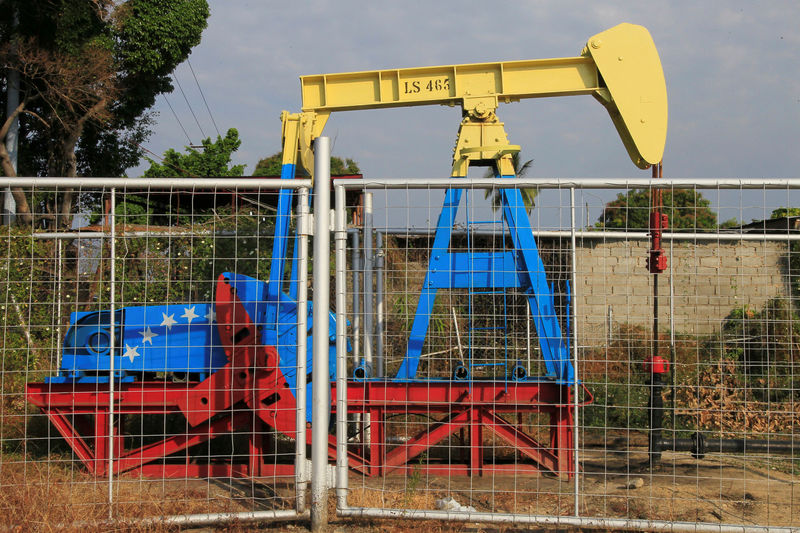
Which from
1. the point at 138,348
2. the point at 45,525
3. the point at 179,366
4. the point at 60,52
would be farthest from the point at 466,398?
the point at 60,52

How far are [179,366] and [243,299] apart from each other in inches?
35.8

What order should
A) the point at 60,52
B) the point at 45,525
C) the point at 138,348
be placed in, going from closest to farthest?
the point at 45,525 < the point at 138,348 < the point at 60,52

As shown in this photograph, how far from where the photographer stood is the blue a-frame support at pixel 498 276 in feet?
19.5

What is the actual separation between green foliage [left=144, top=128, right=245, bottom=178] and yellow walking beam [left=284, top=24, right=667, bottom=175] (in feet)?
63.5

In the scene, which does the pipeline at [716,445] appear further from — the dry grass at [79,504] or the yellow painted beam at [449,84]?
the yellow painted beam at [449,84]

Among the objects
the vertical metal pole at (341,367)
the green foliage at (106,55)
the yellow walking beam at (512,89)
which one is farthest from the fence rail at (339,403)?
the green foliage at (106,55)

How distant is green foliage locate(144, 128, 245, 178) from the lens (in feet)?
85.1

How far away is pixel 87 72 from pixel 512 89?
12.1 m

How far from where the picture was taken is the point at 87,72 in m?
15.1

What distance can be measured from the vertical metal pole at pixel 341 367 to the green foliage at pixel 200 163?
2271 centimetres

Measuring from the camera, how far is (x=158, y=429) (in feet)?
22.4

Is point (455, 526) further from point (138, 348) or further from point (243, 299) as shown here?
point (138, 348)

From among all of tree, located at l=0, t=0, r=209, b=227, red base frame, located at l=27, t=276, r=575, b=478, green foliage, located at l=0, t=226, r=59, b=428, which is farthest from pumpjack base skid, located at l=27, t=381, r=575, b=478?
tree, located at l=0, t=0, r=209, b=227

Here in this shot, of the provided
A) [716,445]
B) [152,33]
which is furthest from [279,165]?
[716,445]
